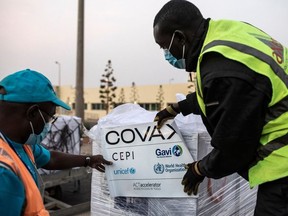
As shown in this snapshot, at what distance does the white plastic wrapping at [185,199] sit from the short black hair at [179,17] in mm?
706

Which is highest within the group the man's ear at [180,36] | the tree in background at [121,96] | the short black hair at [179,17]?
the short black hair at [179,17]

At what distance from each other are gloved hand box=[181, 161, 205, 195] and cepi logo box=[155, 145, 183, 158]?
130 millimetres

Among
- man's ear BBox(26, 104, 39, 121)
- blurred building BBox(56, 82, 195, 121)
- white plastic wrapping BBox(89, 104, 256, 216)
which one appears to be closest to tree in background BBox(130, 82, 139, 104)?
blurred building BBox(56, 82, 195, 121)

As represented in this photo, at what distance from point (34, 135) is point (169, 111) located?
2.74 feet

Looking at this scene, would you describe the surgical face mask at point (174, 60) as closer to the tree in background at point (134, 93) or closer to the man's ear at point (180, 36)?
the man's ear at point (180, 36)

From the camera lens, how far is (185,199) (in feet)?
7.41

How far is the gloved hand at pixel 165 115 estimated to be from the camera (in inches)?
Result: 90.0

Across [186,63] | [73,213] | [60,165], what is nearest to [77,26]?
[73,213]

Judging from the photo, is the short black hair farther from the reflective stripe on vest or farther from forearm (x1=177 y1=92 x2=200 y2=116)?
forearm (x1=177 y1=92 x2=200 y2=116)

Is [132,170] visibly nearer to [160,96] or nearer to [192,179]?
[192,179]

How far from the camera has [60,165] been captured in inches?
109

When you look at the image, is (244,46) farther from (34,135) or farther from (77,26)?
(77,26)

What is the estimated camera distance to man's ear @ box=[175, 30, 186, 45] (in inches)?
71.9

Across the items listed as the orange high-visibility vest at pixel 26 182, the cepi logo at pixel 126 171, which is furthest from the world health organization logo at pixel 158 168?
the orange high-visibility vest at pixel 26 182
